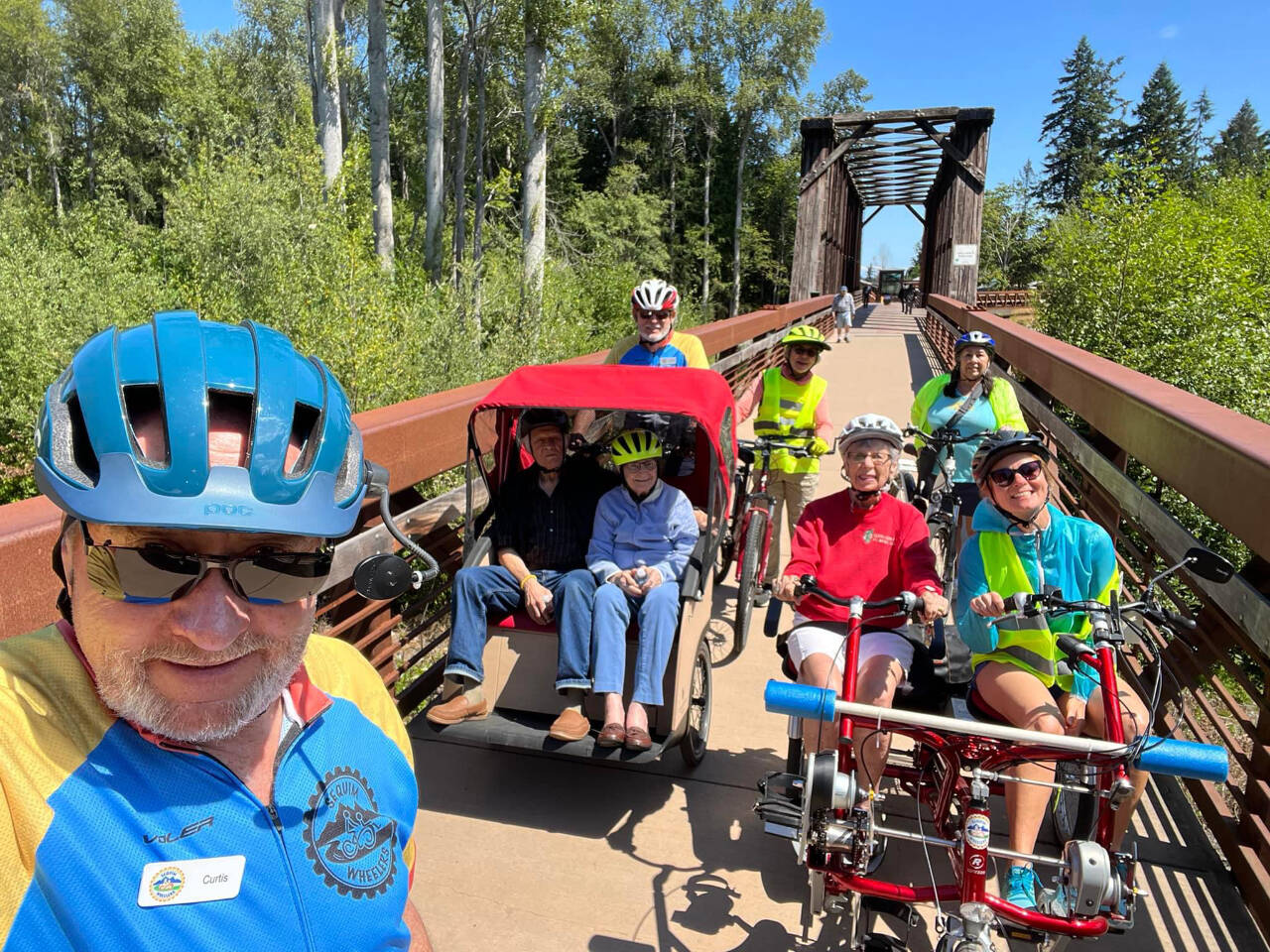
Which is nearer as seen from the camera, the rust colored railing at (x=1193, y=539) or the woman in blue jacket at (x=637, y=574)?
the rust colored railing at (x=1193, y=539)

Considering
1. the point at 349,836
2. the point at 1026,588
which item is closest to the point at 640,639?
the point at 1026,588

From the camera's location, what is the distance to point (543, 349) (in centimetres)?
1370

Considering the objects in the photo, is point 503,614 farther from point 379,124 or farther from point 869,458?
→ point 379,124

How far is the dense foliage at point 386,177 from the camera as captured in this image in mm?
11570

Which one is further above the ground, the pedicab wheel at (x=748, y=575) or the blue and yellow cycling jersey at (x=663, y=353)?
the blue and yellow cycling jersey at (x=663, y=353)

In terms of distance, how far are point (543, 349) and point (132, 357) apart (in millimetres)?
12537

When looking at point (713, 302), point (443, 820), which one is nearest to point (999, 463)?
point (443, 820)

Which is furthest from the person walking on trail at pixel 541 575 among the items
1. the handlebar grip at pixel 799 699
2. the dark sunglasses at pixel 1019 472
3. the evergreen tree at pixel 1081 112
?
the evergreen tree at pixel 1081 112

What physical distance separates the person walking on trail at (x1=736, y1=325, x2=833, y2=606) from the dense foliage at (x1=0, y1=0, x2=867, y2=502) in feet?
14.5

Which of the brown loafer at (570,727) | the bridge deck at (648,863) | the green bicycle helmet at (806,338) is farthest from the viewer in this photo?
the green bicycle helmet at (806,338)

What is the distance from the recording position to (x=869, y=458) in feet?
12.7

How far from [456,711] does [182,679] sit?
2448 mm

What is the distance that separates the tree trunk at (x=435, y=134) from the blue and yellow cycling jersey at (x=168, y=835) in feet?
69.9

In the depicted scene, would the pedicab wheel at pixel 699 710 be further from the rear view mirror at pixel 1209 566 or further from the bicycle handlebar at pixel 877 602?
the rear view mirror at pixel 1209 566
